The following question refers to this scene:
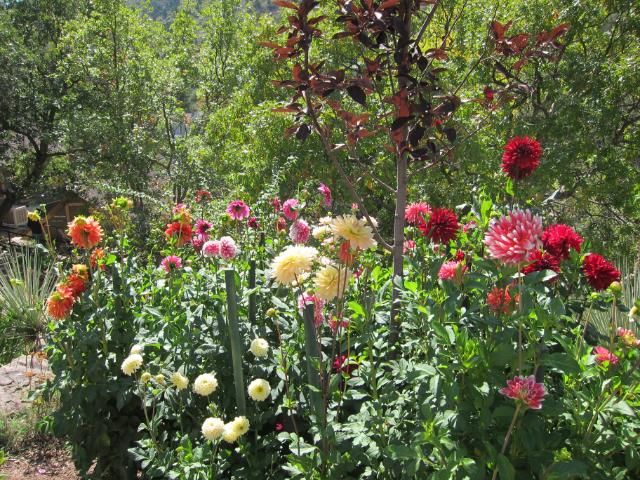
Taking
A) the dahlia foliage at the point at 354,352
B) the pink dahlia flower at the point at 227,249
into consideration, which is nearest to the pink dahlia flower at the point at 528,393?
the dahlia foliage at the point at 354,352

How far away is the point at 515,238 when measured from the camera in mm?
1160

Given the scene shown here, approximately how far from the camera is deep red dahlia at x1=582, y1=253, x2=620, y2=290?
4.99 feet

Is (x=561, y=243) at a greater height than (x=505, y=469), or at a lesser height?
greater

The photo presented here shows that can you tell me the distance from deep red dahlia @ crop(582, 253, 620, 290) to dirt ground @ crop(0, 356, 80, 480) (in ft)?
9.00

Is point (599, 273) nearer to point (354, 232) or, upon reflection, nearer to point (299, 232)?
point (354, 232)

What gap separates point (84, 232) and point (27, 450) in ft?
5.78

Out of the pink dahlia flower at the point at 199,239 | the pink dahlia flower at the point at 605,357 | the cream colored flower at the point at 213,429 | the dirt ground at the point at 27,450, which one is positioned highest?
the pink dahlia flower at the point at 199,239

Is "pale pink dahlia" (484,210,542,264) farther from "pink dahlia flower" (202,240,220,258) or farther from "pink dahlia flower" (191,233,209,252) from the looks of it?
"pink dahlia flower" (191,233,209,252)

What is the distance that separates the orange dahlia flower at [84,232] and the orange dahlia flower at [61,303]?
0.21m

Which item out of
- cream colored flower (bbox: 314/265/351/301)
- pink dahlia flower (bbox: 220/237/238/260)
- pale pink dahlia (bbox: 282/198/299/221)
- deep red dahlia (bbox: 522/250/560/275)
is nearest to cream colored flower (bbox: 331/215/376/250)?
cream colored flower (bbox: 314/265/351/301)

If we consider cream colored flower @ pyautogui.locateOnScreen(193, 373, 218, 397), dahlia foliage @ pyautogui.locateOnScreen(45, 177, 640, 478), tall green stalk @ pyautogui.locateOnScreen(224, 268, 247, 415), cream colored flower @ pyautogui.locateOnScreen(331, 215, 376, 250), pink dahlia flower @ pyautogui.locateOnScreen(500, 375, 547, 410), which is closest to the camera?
pink dahlia flower @ pyautogui.locateOnScreen(500, 375, 547, 410)

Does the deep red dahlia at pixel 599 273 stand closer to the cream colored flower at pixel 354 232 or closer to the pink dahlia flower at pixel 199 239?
the cream colored flower at pixel 354 232

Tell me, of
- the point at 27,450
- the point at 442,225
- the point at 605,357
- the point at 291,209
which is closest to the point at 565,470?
the point at 605,357

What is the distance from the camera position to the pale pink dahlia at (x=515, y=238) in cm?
115
